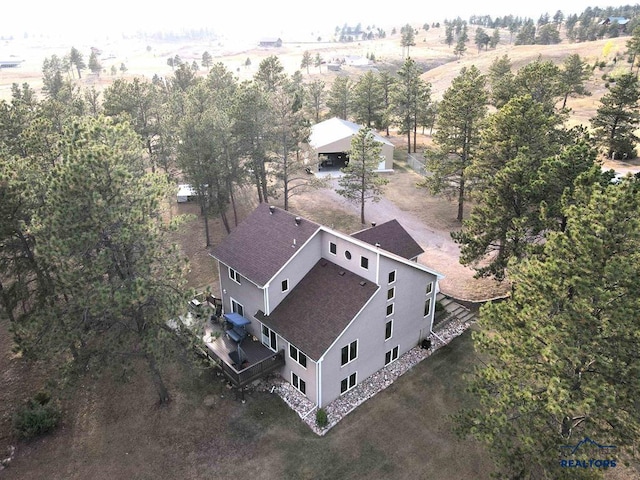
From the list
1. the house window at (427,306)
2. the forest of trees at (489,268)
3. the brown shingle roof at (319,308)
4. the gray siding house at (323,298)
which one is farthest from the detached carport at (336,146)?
the brown shingle roof at (319,308)

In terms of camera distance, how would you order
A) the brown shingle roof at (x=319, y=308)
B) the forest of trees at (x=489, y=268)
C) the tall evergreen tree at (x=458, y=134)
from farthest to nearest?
1. the tall evergreen tree at (x=458, y=134)
2. the brown shingle roof at (x=319, y=308)
3. the forest of trees at (x=489, y=268)

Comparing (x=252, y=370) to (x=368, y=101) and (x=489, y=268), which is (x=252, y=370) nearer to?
(x=489, y=268)

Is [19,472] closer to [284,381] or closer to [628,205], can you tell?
[284,381]

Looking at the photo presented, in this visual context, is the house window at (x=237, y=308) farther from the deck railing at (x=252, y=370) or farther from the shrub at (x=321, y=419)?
the shrub at (x=321, y=419)

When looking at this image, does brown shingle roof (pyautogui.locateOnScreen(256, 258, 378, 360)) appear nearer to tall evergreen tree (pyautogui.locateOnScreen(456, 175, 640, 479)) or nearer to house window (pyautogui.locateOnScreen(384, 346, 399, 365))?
house window (pyautogui.locateOnScreen(384, 346, 399, 365))

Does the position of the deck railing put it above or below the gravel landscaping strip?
above

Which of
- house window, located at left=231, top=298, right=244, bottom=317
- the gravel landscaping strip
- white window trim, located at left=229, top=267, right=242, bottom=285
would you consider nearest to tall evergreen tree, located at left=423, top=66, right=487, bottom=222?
the gravel landscaping strip

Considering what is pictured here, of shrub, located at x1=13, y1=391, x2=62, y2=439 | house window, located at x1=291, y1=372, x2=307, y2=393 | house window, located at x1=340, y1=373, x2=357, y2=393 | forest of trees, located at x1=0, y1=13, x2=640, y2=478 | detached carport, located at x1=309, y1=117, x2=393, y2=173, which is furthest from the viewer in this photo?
detached carport, located at x1=309, y1=117, x2=393, y2=173

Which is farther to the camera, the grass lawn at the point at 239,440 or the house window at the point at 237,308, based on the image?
the house window at the point at 237,308
